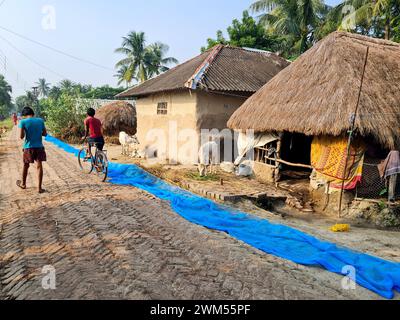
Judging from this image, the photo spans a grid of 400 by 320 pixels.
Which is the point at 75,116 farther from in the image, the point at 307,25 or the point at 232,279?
the point at 232,279

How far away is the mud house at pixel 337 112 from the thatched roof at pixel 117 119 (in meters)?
13.0

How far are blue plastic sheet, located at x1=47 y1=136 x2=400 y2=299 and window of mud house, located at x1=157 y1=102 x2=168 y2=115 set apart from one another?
21.5 feet

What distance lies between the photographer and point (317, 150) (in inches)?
352

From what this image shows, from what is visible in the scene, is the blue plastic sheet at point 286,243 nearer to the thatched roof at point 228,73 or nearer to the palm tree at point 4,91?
the thatched roof at point 228,73

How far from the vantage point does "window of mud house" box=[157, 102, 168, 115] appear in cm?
1379

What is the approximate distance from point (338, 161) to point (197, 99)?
18.6 feet

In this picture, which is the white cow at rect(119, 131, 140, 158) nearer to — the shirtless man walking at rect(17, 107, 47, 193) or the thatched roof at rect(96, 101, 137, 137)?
the thatched roof at rect(96, 101, 137, 137)

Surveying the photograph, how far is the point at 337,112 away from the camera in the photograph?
7789mm

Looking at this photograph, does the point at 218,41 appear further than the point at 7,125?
No

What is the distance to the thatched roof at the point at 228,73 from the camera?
11875 millimetres

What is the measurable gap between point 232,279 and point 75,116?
2134 cm

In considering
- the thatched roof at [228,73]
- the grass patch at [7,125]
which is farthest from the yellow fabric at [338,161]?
the grass patch at [7,125]

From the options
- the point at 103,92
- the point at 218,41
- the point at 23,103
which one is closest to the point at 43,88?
the point at 23,103

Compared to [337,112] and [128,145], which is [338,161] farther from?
[128,145]
